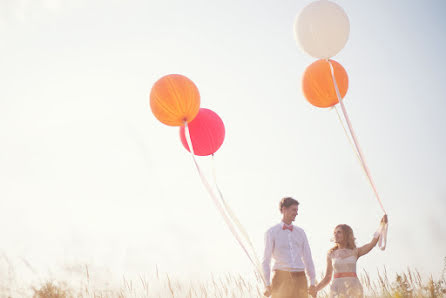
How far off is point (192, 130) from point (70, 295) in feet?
8.15

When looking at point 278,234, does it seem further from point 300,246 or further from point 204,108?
point 204,108

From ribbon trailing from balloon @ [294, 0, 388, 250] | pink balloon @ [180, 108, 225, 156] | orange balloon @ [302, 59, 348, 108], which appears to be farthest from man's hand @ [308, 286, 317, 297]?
orange balloon @ [302, 59, 348, 108]

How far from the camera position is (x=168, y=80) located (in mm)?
4645

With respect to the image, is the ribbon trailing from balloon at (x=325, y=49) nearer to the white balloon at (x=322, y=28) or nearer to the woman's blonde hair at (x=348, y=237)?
the white balloon at (x=322, y=28)

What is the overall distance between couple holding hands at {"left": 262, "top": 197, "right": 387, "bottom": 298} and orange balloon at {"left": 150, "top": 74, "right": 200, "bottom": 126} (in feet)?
4.94

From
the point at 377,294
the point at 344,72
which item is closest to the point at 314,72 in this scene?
the point at 344,72

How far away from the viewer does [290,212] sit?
430 centimetres

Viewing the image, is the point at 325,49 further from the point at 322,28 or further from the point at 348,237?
the point at 348,237

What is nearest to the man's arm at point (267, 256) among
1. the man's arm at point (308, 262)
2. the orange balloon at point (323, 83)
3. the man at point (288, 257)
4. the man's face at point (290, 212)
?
the man at point (288, 257)

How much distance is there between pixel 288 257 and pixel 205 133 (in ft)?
6.01

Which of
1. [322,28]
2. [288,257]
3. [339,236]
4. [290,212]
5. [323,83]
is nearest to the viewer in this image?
[288,257]

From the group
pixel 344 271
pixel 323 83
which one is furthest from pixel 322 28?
pixel 344 271

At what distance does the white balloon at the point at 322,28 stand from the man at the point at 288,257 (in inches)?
75.2

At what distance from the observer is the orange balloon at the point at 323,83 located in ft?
16.7
